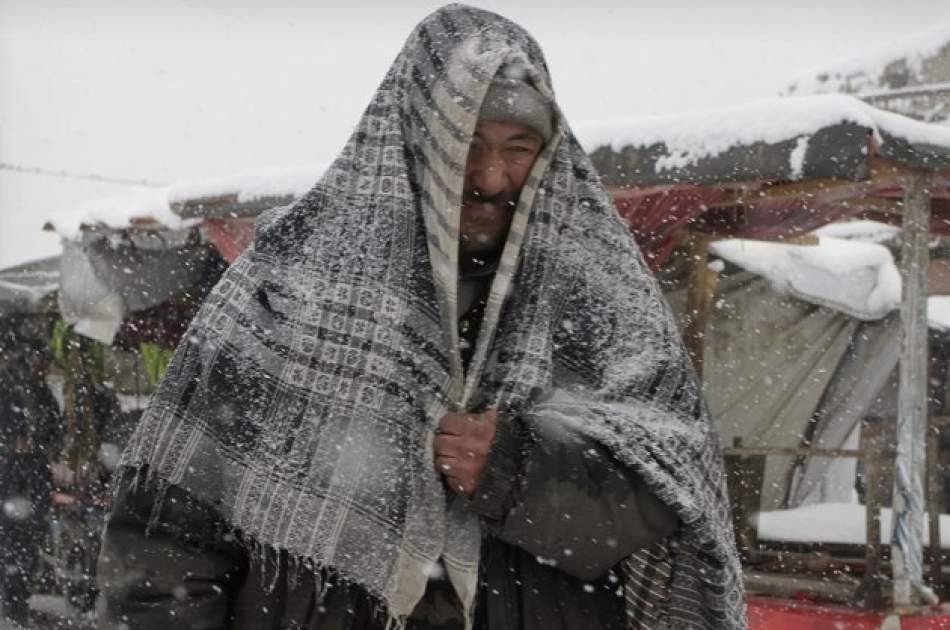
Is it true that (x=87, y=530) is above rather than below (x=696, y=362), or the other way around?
below

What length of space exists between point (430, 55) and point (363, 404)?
22.8 inches

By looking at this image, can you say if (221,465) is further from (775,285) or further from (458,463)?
(775,285)

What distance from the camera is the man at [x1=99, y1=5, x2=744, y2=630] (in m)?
1.57

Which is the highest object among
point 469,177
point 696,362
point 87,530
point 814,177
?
point 469,177

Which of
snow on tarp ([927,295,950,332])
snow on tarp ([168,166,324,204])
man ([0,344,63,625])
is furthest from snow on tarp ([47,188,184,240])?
snow on tarp ([927,295,950,332])

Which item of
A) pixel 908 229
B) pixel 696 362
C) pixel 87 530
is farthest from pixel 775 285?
pixel 87 530

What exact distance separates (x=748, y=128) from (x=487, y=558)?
372 centimetres

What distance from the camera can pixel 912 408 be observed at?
5215 millimetres

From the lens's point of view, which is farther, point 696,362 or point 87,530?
point 87,530

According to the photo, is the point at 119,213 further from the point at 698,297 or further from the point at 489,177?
the point at 489,177

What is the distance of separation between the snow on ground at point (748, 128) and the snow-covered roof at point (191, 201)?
6.81 feet

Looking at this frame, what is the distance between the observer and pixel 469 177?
1.78 m

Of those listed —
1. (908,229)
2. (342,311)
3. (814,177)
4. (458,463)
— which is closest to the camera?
(458,463)

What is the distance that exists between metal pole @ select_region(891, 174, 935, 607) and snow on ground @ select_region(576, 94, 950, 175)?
0.51 meters
